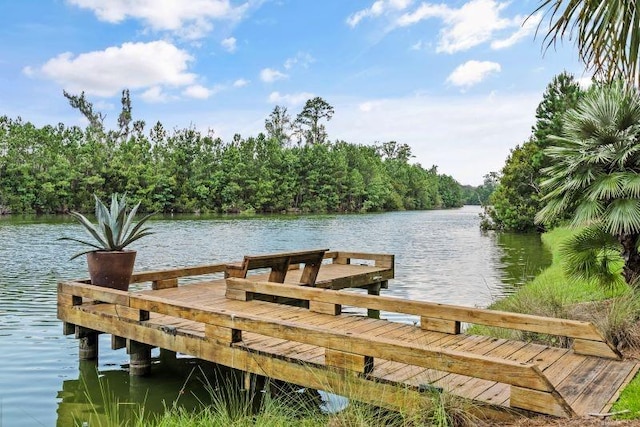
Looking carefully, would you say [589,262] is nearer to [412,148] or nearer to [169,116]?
[169,116]

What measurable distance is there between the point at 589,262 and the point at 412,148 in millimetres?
108783

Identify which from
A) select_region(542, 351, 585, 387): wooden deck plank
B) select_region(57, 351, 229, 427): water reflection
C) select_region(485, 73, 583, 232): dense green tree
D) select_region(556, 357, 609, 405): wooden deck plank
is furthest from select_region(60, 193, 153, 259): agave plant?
select_region(485, 73, 583, 232): dense green tree

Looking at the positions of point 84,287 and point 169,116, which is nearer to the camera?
point 84,287

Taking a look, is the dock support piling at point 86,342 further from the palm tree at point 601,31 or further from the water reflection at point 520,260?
the water reflection at point 520,260

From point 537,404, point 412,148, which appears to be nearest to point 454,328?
point 537,404

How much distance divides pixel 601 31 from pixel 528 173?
1219 inches

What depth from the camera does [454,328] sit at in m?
6.27

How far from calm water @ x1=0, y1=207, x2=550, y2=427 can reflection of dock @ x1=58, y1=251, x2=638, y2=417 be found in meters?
0.54

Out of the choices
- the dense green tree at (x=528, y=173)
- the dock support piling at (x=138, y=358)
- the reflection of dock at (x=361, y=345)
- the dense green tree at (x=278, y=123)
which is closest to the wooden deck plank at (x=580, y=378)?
the reflection of dock at (x=361, y=345)

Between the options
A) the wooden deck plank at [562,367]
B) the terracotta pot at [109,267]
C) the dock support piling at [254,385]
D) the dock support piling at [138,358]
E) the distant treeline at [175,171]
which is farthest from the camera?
the distant treeline at [175,171]

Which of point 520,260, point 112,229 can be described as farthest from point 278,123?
point 112,229

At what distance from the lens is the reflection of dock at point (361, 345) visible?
14.2 feet

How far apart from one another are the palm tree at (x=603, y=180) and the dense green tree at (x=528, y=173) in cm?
2213

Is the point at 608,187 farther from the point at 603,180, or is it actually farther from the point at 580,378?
the point at 580,378
